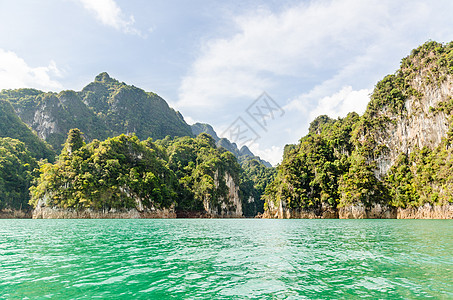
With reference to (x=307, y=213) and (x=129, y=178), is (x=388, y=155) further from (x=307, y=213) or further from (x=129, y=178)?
(x=129, y=178)

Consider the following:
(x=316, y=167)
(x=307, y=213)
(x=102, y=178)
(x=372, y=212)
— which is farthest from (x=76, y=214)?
(x=372, y=212)

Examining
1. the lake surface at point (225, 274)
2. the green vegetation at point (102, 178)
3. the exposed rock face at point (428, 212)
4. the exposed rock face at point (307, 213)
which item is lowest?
the exposed rock face at point (307, 213)

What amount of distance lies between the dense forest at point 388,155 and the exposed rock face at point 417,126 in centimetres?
24

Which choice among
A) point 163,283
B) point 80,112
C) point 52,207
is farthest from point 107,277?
point 80,112

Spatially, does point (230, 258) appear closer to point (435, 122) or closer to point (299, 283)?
point (299, 283)

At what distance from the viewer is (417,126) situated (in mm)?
72375

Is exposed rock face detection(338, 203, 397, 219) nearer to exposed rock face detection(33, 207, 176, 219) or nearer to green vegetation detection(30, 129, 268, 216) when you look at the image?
green vegetation detection(30, 129, 268, 216)

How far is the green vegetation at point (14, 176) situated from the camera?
251ft

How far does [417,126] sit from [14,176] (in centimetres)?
11474

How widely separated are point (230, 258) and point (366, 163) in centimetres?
7753

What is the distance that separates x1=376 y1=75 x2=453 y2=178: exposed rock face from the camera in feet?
221

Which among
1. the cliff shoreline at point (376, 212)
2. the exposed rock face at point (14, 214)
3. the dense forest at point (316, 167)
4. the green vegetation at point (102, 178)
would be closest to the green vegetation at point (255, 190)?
the dense forest at point (316, 167)

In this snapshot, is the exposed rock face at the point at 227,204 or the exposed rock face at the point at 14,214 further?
the exposed rock face at the point at 227,204

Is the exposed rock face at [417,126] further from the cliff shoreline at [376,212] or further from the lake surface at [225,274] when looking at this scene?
the lake surface at [225,274]
